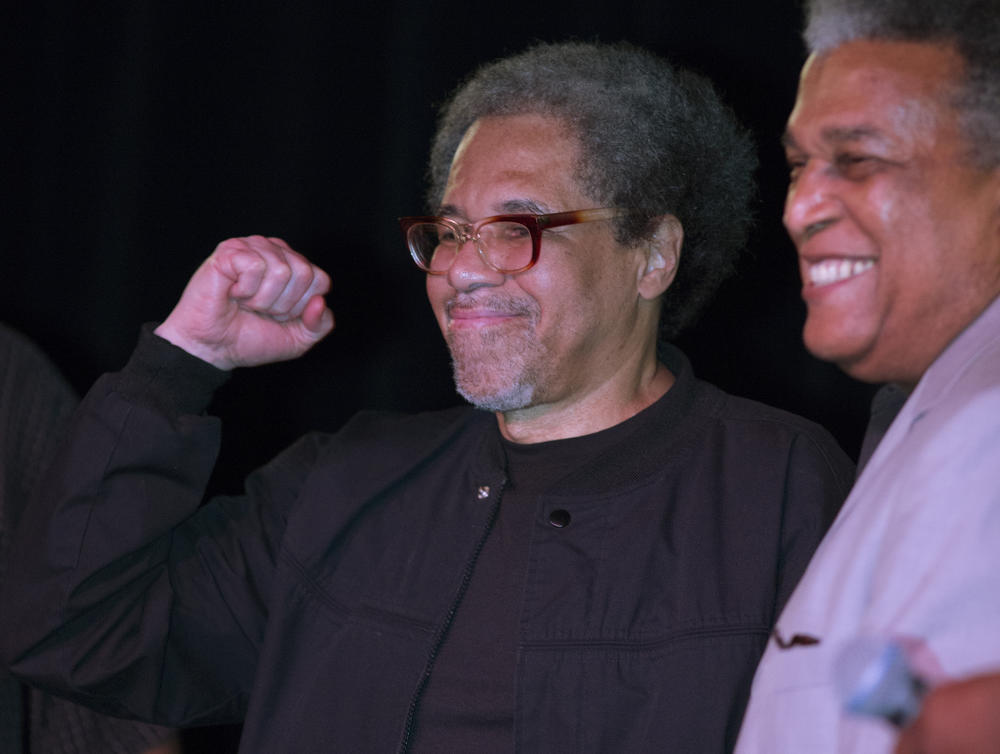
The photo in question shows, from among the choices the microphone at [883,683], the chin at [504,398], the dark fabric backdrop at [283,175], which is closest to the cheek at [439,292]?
the chin at [504,398]

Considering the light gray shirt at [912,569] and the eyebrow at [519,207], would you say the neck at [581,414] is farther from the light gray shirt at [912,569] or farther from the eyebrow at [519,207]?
the light gray shirt at [912,569]

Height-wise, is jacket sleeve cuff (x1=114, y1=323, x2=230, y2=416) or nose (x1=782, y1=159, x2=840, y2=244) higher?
nose (x1=782, y1=159, x2=840, y2=244)

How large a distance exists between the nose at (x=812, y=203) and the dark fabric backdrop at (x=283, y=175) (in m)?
1.04

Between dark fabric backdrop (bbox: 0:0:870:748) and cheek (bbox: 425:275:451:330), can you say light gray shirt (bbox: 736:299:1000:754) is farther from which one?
dark fabric backdrop (bbox: 0:0:870:748)

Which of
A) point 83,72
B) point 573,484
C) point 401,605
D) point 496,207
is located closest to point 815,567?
point 573,484

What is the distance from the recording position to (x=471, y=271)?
1.69 metres

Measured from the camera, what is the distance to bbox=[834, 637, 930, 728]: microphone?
2.47 ft

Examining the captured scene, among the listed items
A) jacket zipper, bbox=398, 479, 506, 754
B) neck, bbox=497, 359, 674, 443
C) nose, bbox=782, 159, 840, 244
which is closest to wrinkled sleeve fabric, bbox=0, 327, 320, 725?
jacket zipper, bbox=398, 479, 506, 754

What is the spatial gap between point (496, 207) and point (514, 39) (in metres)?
0.63

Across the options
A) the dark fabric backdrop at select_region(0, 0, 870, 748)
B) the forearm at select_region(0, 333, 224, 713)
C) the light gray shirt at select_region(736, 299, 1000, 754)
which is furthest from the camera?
the dark fabric backdrop at select_region(0, 0, 870, 748)

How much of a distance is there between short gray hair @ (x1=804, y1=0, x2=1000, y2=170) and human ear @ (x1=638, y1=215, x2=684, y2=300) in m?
0.75

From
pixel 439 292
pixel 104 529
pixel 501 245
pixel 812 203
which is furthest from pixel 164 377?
pixel 812 203

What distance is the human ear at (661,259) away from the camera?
1821mm

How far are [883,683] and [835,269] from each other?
47 centimetres
